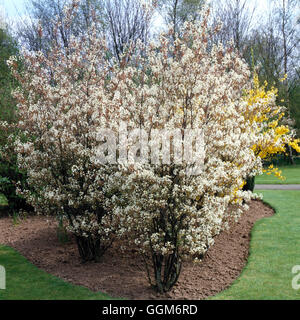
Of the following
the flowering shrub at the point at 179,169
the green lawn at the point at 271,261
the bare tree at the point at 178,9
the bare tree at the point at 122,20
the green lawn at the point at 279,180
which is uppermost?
the bare tree at the point at 178,9

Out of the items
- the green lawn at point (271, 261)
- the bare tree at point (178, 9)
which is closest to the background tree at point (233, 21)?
the bare tree at point (178, 9)

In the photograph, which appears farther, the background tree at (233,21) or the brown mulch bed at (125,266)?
Answer: the background tree at (233,21)

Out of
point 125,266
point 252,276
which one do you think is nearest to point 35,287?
point 125,266

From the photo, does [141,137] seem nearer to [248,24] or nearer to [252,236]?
[252,236]

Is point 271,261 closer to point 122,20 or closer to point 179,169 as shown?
point 179,169

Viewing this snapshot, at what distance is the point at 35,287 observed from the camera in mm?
5328

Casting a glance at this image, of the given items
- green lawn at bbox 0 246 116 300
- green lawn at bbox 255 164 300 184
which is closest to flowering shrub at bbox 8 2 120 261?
green lawn at bbox 0 246 116 300

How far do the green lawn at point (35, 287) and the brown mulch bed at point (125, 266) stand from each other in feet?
0.61

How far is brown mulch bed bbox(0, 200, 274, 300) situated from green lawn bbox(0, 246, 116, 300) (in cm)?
19

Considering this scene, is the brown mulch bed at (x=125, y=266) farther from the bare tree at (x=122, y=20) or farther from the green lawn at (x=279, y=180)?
the bare tree at (x=122, y=20)

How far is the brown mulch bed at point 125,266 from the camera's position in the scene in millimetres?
5164

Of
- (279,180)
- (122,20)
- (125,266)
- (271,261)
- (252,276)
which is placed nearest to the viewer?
(252,276)

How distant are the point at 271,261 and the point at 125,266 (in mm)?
2730

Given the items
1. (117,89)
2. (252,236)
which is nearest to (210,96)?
(117,89)
